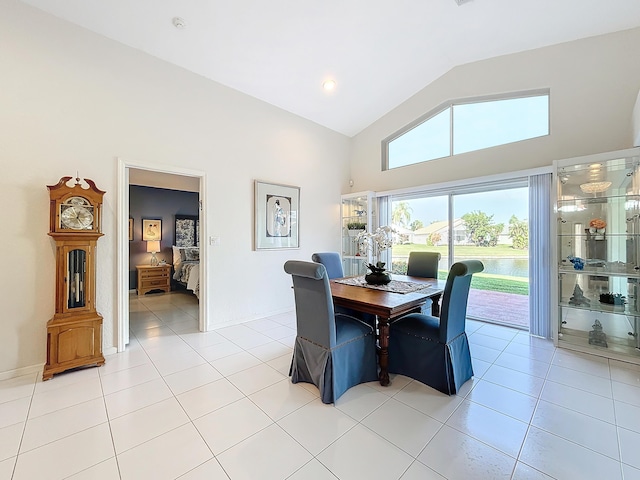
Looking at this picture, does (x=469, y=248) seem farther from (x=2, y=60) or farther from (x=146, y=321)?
(x=2, y=60)

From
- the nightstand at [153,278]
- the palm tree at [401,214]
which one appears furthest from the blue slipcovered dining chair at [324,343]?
the nightstand at [153,278]

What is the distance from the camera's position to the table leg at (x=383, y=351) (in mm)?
2256

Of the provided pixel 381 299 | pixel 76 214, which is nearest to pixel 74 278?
pixel 76 214

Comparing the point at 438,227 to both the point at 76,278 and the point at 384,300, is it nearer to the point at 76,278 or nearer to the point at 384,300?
the point at 384,300

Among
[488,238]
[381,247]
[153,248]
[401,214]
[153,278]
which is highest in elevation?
[401,214]

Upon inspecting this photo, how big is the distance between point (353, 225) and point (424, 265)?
191 centimetres

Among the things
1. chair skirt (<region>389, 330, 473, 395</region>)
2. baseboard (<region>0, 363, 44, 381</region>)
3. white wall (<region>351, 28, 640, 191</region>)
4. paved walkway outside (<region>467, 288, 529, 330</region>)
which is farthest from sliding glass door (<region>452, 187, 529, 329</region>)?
baseboard (<region>0, 363, 44, 381</region>)

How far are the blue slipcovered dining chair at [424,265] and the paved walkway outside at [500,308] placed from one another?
1.09 metres

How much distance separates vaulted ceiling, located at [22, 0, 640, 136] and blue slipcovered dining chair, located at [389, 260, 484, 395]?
108 inches

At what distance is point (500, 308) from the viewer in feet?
13.0

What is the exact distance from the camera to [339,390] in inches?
81.5

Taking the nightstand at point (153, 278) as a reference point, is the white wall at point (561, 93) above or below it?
above

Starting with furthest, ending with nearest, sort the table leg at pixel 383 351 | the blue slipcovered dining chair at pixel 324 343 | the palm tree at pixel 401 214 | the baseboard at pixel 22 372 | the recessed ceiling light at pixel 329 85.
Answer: the palm tree at pixel 401 214
the recessed ceiling light at pixel 329 85
the baseboard at pixel 22 372
the table leg at pixel 383 351
the blue slipcovered dining chair at pixel 324 343

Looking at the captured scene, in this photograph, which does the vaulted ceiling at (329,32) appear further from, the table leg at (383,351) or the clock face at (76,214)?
the table leg at (383,351)
